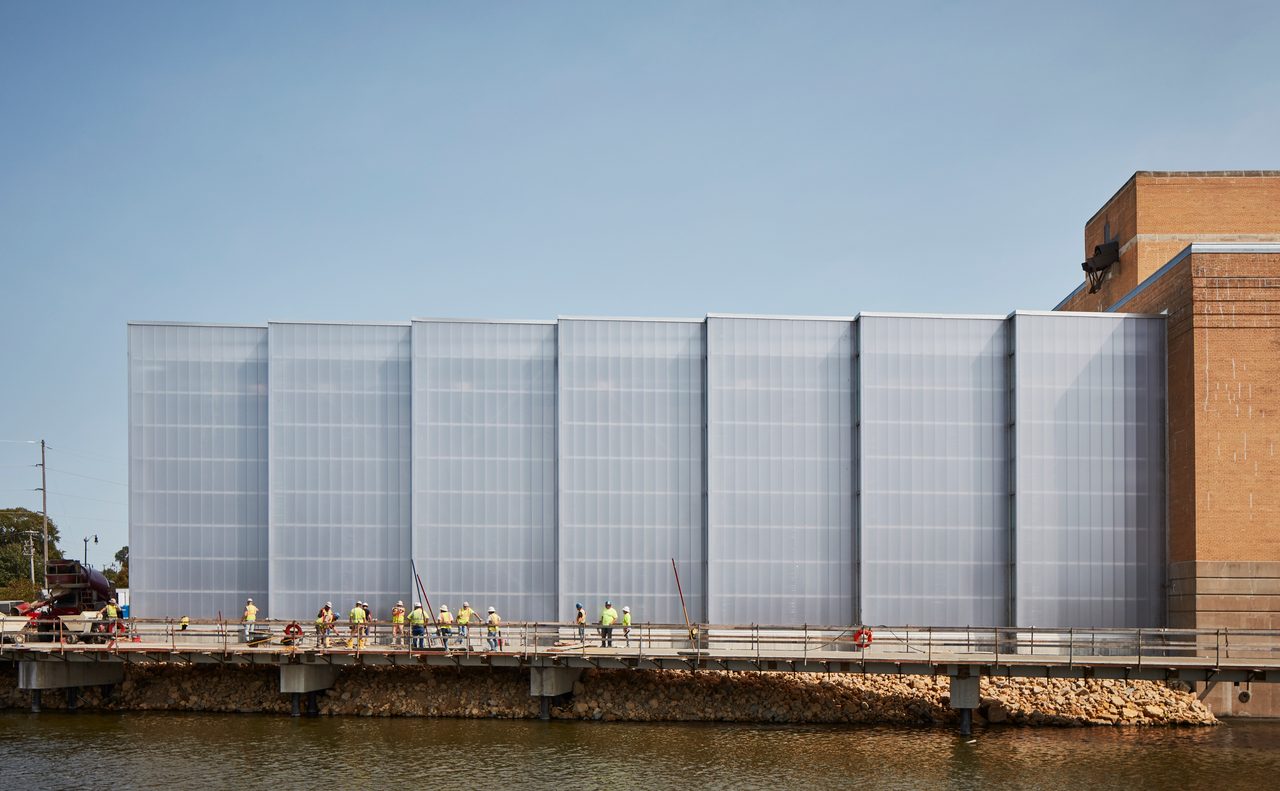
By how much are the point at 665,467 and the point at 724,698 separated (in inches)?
287

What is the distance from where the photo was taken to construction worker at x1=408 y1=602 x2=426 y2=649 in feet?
99.1

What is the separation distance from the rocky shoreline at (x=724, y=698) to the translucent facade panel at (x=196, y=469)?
357 centimetres

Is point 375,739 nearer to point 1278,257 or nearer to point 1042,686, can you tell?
point 1042,686

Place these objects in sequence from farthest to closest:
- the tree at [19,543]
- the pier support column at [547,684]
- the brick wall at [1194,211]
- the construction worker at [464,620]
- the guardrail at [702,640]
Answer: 1. the tree at [19,543]
2. the brick wall at [1194,211]
3. the construction worker at [464,620]
4. the pier support column at [547,684]
5. the guardrail at [702,640]

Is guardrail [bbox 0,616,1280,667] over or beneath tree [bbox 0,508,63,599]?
over

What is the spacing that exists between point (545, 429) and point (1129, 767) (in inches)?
733

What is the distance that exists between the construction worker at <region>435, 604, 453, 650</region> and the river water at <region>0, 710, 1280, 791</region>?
2277 millimetres

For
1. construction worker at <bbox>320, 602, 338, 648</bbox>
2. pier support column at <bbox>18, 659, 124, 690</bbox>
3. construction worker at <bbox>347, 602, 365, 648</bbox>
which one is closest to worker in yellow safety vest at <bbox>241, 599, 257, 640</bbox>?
construction worker at <bbox>320, 602, 338, 648</bbox>

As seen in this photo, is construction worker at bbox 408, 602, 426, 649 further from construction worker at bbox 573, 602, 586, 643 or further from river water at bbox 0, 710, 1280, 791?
construction worker at bbox 573, 602, 586, 643

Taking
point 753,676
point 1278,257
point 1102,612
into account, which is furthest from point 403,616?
point 1278,257

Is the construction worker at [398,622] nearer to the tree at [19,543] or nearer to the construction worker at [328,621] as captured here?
the construction worker at [328,621]

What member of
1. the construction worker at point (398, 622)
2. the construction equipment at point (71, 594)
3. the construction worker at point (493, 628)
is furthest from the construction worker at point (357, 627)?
the construction equipment at point (71, 594)

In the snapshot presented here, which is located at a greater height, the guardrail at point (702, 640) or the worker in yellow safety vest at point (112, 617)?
the worker in yellow safety vest at point (112, 617)

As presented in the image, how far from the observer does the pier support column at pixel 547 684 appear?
2978 cm
